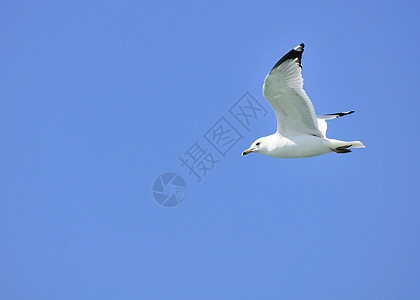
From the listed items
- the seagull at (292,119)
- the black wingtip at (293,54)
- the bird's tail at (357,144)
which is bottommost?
the bird's tail at (357,144)

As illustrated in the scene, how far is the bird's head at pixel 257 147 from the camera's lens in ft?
26.0

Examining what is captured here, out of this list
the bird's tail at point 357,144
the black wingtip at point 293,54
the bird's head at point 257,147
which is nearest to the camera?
the black wingtip at point 293,54

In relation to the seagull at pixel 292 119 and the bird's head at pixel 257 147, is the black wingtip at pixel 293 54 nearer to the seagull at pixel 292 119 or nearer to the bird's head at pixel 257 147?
the seagull at pixel 292 119

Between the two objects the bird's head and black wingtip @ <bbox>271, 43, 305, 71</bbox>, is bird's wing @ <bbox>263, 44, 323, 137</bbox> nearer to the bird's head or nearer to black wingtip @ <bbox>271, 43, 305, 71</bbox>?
black wingtip @ <bbox>271, 43, 305, 71</bbox>

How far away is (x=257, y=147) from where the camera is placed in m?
8.00

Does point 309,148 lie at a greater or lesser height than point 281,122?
lesser

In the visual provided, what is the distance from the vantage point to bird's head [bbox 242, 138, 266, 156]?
7919 mm

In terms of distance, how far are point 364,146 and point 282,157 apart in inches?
51.8

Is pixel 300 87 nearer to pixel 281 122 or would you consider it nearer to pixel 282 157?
pixel 281 122

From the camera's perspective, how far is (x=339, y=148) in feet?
23.9

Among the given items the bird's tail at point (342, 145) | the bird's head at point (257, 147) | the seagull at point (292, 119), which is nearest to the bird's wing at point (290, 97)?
the seagull at point (292, 119)

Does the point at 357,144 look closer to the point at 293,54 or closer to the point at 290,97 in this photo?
the point at 290,97

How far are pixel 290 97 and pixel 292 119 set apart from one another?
1.58 ft

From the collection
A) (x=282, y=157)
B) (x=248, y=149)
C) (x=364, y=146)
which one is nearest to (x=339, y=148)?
(x=364, y=146)
